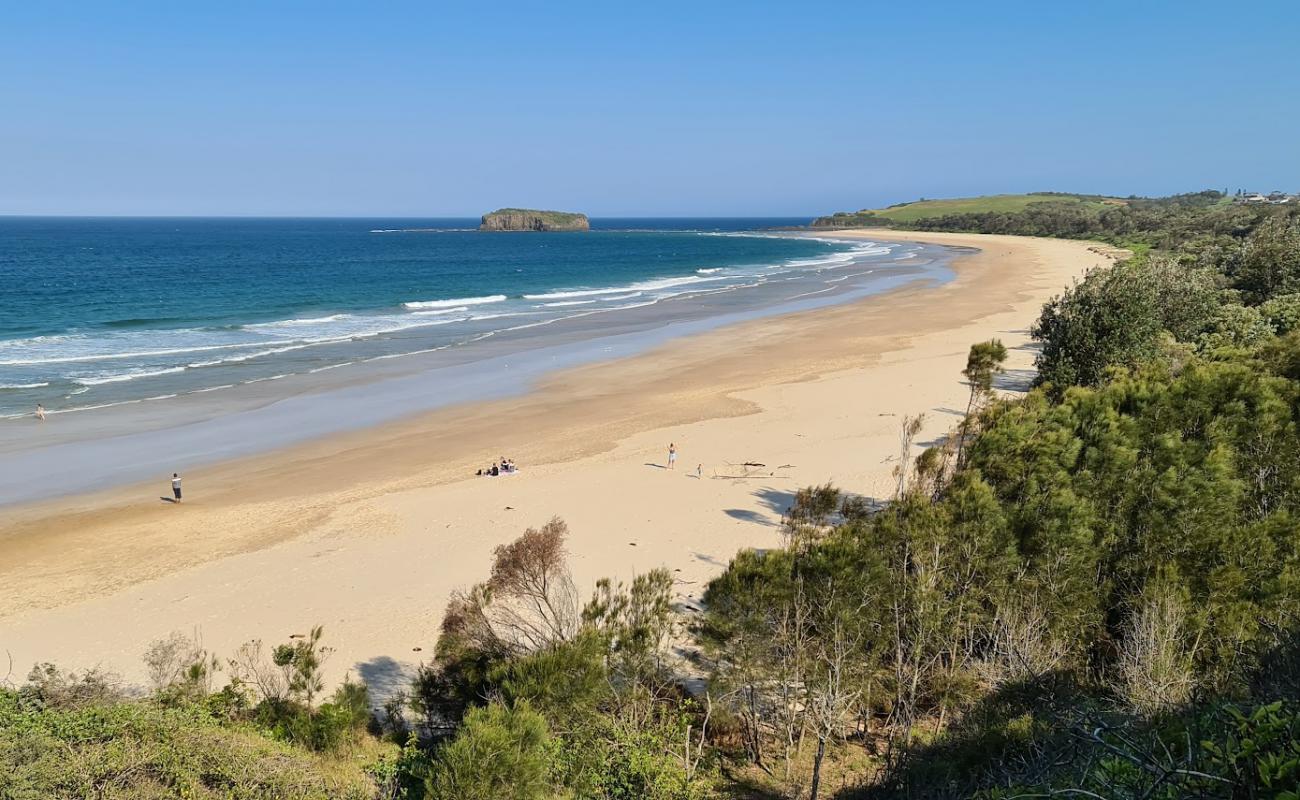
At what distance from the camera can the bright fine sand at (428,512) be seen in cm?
1547

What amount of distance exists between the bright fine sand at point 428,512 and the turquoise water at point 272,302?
1345 cm

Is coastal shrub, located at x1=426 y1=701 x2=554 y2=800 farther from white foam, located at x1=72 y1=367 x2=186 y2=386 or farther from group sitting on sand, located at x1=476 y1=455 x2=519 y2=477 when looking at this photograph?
white foam, located at x1=72 y1=367 x2=186 y2=386

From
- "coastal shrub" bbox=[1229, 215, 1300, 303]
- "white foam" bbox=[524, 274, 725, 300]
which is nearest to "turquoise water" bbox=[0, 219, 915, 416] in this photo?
"white foam" bbox=[524, 274, 725, 300]

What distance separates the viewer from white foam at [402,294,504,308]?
208ft

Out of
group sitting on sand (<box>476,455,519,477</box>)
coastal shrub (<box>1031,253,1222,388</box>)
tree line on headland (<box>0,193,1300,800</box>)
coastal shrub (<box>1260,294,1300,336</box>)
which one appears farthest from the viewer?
coastal shrub (<box>1260,294,1300,336</box>)

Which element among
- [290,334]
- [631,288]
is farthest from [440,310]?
[631,288]

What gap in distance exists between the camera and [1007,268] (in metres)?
84.7

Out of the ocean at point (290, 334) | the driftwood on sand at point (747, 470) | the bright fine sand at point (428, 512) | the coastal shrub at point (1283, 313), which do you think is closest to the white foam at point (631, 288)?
the ocean at point (290, 334)

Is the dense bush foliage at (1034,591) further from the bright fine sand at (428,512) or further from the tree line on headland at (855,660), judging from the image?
the bright fine sand at (428,512)

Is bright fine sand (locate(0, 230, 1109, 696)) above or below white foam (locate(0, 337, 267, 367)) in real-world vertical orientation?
below

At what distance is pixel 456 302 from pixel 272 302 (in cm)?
1393

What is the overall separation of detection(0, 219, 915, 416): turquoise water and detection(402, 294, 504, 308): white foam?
0.23 meters

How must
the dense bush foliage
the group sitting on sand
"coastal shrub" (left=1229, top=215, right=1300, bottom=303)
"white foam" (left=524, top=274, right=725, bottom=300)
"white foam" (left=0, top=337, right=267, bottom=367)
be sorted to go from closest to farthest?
the dense bush foliage → the group sitting on sand → "coastal shrub" (left=1229, top=215, right=1300, bottom=303) → "white foam" (left=0, top=337, right=267, bottom=367) → "white foam" (left=524, top=274, right=725, bottom=300)

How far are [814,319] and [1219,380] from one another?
4179 centimetres
